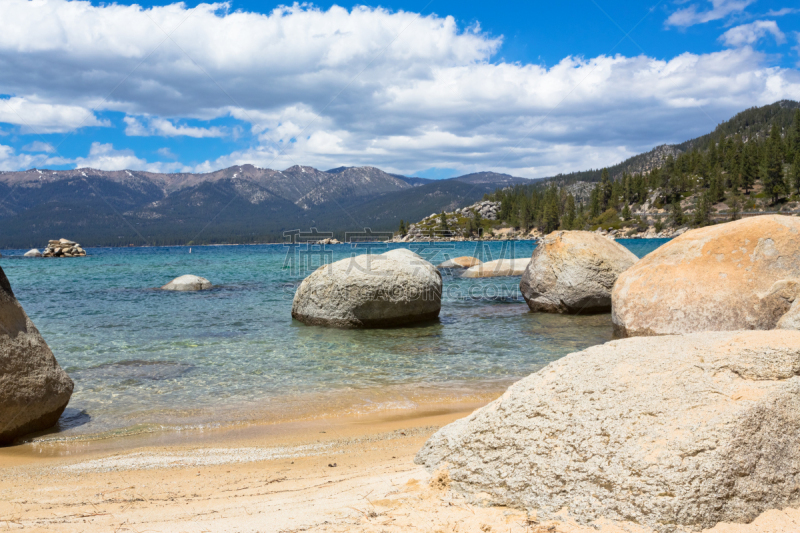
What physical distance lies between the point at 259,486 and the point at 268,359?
20.1 feet

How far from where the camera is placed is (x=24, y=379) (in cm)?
644

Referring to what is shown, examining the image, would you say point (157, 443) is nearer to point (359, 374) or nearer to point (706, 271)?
point (359, 374)

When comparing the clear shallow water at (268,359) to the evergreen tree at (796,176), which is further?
the evergreen tree at (796,176)

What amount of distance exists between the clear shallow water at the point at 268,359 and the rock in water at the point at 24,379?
36 centimetres

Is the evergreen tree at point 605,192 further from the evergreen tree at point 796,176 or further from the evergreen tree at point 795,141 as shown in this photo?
the evergreen tree at point 796,176

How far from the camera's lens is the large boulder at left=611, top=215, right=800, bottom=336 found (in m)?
9.20

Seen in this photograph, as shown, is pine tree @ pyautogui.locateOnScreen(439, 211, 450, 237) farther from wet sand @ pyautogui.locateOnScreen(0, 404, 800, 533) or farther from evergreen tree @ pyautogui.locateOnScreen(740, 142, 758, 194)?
wet sand @ pyautogui.locateOnScreen(0, 404, 800, 533)

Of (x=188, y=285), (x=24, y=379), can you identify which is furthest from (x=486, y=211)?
(x=24, y=379)

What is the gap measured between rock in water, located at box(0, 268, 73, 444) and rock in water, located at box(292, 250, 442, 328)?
25.1 ft

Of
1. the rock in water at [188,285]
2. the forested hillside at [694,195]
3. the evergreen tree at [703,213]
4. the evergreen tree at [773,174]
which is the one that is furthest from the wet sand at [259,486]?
the evergreen tree at [773,174]

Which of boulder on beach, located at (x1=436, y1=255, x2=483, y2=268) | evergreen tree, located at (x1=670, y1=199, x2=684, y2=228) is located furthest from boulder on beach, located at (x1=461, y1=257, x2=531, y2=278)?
evergreen tree, located at (x1=670, y1=199, x2=684, y2=228)

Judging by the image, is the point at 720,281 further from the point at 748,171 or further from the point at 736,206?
the point at 748,171

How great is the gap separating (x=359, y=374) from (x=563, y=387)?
5.89 metres

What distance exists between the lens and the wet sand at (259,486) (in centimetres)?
351
